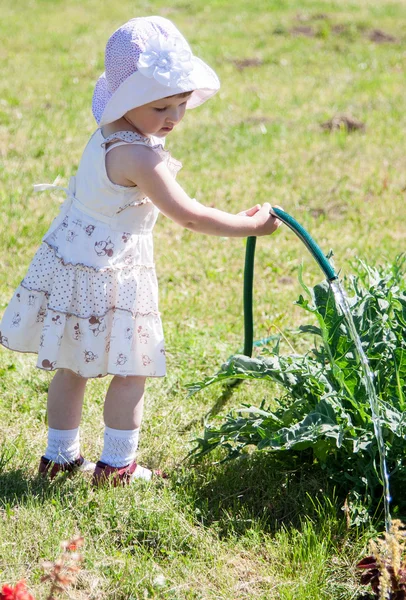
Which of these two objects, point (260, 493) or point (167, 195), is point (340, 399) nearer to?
point (260, 493)

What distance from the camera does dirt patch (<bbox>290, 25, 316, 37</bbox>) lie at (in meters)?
10.3

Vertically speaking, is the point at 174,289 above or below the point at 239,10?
below

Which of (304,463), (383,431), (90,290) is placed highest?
(90,290)

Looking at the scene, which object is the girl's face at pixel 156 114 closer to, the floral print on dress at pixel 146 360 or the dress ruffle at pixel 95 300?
the dress ruffle at pixel 95 300

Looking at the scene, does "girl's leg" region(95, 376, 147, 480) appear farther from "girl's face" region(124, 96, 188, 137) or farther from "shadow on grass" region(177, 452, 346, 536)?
"girl's face" region(124, 96, 188, 137)

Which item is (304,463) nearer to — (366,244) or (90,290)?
(90,290)

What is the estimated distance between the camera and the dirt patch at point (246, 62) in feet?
29.4

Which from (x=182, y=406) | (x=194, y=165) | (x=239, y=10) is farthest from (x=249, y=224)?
(x=239, y=10)

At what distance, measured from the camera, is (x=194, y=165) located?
598 centimetres

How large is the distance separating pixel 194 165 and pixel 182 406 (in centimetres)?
305

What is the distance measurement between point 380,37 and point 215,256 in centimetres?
675

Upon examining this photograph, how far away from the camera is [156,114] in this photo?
2.46 meters

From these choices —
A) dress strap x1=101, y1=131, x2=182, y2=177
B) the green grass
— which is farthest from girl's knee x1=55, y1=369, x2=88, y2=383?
dress strap x1=101, y1=131, x2=182, y2=177

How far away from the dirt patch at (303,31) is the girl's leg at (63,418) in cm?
848
